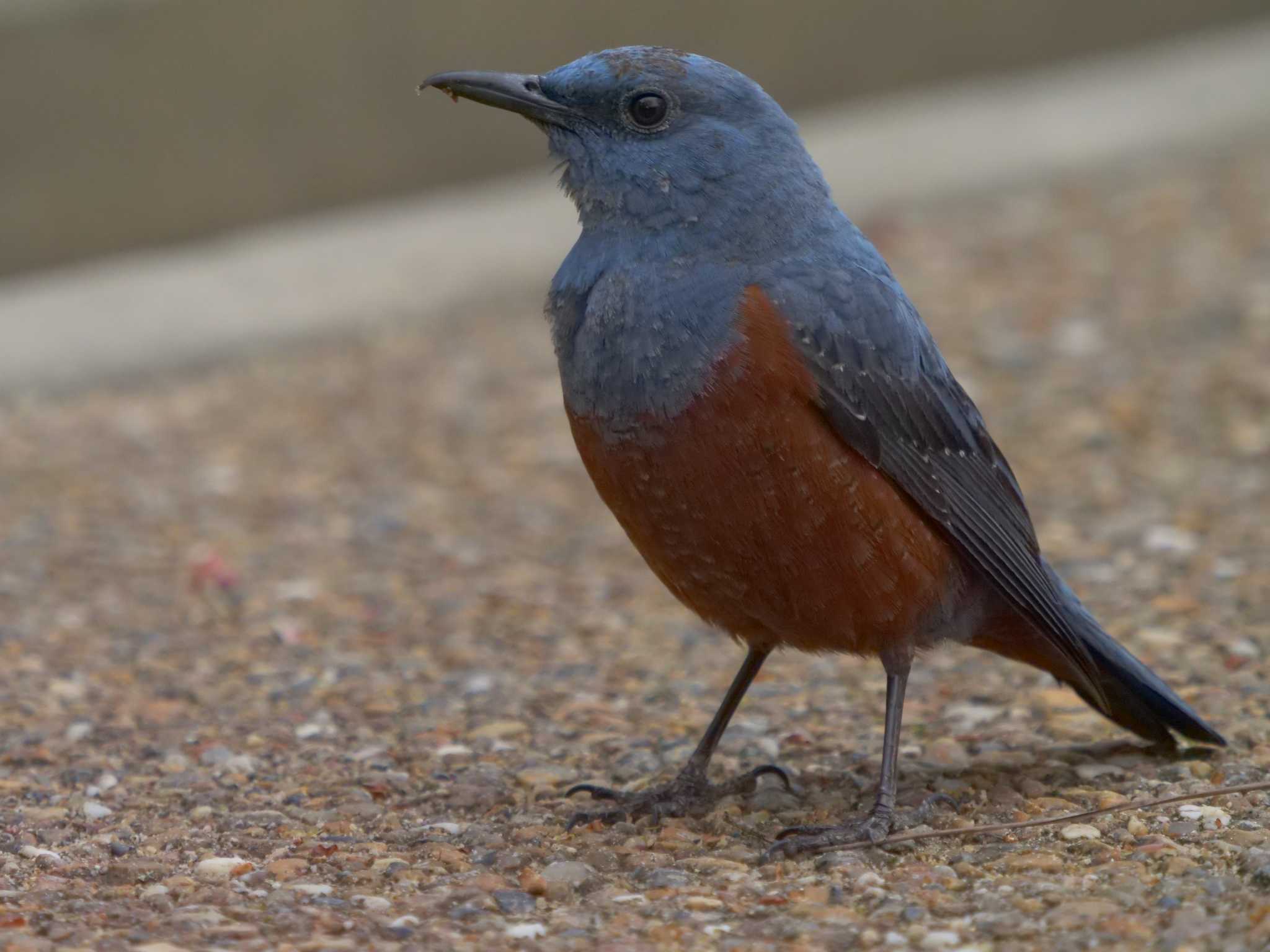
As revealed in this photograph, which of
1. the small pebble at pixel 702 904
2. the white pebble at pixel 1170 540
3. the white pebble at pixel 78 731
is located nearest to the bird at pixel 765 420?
the small pebble at pixel 702 904

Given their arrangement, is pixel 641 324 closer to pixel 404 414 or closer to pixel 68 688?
pixel 68 688

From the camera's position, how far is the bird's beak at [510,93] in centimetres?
446

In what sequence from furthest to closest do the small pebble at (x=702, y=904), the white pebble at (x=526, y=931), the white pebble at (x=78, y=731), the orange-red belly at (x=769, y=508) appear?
1. the white pebble at (x=78, y=731)
2. the orange-red belly at (x=769, y=508)
3. the small pebble at (x=702, y=904)
4. the white pebble at (x=526, y=931)

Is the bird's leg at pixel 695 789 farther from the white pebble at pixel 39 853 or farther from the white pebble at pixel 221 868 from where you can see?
the white pebble at pixel 39 853

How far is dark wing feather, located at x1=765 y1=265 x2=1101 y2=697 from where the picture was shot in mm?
4230

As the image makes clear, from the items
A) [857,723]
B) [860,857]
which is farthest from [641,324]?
[857,723]

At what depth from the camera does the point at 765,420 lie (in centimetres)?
408

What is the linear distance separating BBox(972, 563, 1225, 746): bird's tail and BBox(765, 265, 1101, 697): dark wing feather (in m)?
0.04

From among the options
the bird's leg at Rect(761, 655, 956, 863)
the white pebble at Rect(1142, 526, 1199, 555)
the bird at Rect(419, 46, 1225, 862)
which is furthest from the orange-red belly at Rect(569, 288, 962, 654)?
the white pebble at Rect(1142, 526, 1199, 555)

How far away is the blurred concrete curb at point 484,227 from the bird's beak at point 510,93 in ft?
16.0

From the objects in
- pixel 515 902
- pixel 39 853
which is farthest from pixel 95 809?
pixel 515 902

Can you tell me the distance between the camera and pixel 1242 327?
8.15 m

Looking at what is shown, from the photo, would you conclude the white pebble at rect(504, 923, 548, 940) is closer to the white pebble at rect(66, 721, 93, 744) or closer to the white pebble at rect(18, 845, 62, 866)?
the white pebble at rect(18, 845, 62, 866)

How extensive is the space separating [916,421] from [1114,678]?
89 cm
